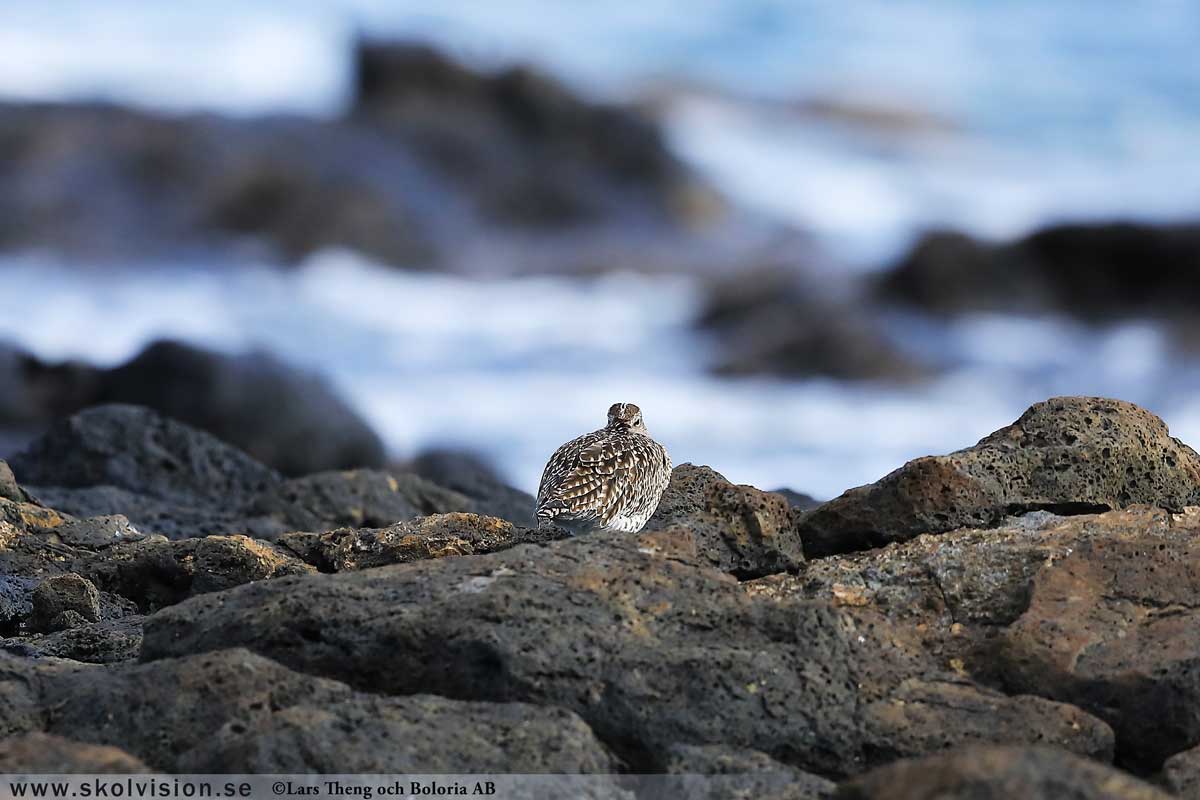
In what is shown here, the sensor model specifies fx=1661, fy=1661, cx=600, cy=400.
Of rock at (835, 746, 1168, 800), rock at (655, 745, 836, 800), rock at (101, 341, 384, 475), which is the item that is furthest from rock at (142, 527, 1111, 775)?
rock at (101, 341, 384, 475)

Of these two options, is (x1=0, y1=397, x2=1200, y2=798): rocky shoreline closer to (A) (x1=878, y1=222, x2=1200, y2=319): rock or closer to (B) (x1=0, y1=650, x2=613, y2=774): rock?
(B) (x1=0, y1=650, x2=613, y2=774): rock

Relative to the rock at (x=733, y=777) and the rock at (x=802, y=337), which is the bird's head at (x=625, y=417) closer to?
the rock at (x=733, y=777)

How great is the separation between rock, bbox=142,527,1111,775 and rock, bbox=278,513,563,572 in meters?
1.55

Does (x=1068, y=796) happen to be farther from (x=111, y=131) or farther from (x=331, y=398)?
(x=111, y=131)

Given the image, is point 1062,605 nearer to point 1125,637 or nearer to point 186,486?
point 1125,637

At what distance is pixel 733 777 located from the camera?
19.1 feet

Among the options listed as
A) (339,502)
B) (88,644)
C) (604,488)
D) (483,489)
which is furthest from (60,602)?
(483,489)

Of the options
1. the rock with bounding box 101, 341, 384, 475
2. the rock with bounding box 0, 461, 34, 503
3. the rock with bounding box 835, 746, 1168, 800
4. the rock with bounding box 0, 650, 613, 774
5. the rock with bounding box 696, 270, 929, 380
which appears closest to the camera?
the rock with bounding box 835, 746, 1168, 800

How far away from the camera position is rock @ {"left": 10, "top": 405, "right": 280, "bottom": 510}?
14.7 metres

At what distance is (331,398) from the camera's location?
22.6m

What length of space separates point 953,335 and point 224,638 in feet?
150

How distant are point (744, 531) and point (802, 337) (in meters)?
38.5

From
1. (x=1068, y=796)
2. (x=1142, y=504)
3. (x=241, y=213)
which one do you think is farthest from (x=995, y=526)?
(x=241, y=213)

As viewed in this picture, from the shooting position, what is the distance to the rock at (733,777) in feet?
18.8
